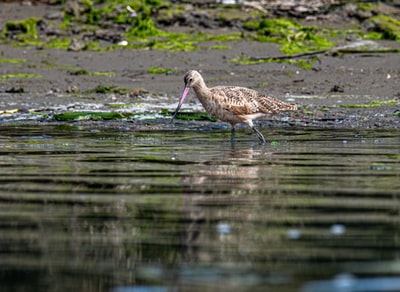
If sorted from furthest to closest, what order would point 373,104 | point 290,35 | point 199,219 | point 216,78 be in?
1. point 290,35
2. point 216,78
3. point 373,104
4. point 199,219

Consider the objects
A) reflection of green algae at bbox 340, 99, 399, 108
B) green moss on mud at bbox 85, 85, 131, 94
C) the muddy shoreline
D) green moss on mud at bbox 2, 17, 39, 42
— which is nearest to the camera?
reflection of green algae at bbox 340, 99, 399, 108

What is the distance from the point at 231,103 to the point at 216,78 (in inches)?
206

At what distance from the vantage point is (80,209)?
23.8ft

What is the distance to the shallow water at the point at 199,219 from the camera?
5.12 metres

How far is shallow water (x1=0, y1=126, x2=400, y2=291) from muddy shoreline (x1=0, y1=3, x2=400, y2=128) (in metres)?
5.37

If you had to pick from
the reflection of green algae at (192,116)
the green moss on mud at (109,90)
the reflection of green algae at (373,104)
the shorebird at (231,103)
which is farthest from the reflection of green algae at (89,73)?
the shorebird at (231,103)

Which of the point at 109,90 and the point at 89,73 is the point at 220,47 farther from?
the point at 109,90

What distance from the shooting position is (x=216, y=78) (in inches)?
762

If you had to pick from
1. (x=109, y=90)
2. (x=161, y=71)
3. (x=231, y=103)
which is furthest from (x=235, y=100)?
(x=161, y=71)

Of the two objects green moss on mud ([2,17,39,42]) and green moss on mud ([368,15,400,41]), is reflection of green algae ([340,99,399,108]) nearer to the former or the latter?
green moss on mud ([368,15,400,41])

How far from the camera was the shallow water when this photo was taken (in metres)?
5.12

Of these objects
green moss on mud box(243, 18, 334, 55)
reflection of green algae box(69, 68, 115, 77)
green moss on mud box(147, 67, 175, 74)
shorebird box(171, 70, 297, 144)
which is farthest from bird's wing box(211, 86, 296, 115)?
green moss on mud box(243, 18, 334, 55)

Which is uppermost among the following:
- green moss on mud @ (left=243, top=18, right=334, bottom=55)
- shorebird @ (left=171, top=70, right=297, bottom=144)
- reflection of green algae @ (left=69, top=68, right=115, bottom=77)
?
shorebird @ (left=171, top=70, right=297, bottom=144)

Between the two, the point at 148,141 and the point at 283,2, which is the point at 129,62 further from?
the point at 148,141
